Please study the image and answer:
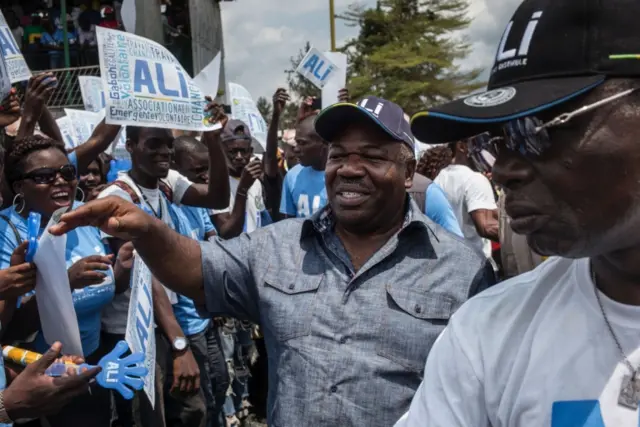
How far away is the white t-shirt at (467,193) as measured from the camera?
5219 mm

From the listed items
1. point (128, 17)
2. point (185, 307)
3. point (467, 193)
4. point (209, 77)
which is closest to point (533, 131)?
point (185, 307)

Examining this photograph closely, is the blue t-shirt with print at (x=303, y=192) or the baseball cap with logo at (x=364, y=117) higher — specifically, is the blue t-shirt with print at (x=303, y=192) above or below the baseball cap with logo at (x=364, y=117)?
below

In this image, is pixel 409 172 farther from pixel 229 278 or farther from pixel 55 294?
pixel 55 294

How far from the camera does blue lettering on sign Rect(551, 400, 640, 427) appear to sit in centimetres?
120

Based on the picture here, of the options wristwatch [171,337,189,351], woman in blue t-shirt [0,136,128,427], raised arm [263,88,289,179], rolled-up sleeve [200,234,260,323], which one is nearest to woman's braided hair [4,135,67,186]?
woman in blue t-shirt [0,136,128,427]

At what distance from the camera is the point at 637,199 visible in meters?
1.19

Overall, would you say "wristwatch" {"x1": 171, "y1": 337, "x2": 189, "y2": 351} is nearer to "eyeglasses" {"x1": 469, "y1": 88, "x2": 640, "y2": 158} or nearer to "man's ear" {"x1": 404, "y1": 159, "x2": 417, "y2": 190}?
"man's ear" {"x1": 404, "y1": 159, "x2": 417, "y2": 190}

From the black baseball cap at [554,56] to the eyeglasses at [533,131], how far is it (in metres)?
0.03

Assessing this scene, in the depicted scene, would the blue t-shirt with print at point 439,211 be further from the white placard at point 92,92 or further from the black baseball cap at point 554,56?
the white placard at point 92,92

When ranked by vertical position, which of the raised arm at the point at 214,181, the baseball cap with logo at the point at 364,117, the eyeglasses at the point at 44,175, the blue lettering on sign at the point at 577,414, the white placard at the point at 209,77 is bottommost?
the raised arm at the point at 214,181

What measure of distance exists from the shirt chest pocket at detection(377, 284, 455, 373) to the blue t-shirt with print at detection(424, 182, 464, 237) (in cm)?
155

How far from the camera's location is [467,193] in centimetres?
526

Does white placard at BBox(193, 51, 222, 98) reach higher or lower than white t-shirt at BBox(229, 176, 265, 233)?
higher

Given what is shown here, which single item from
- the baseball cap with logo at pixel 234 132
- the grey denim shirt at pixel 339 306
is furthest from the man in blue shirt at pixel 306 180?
the grey denim shirt at pixel 339 306
